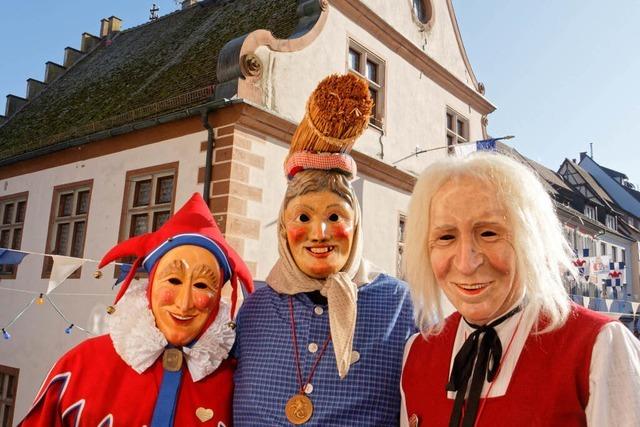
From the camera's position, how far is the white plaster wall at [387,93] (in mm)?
7883

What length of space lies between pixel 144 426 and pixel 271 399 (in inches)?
20.2

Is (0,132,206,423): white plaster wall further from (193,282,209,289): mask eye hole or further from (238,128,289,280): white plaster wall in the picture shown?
(193,282,209,289): mask eye hole

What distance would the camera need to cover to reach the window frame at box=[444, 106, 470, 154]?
11.9 meters

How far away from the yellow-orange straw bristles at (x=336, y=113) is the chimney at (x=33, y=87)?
15.6 m

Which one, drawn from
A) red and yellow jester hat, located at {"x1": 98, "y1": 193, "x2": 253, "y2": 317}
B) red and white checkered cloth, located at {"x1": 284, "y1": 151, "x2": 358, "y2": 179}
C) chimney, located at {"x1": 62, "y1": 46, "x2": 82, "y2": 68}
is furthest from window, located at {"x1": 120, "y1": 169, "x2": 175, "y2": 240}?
chimney, located at {"x1": 62, "y1": 46, "x2": 82, "y2": 68}

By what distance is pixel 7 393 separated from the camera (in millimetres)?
9445

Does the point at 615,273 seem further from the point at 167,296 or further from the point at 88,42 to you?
the point at 167,296

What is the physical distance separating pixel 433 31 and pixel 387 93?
9.26ft

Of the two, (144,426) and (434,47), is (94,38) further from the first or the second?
(144,426)

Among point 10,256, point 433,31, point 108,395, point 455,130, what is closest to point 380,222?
point 455,130

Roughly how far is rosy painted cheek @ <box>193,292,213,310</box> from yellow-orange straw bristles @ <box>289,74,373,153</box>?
858 mm

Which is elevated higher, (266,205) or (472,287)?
(266,205)

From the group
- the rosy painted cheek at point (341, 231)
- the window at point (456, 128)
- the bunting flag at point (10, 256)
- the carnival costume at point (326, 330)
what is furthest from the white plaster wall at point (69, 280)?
the window at point (456, 128)

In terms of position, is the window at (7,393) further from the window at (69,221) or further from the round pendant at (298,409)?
the round pendant at (298,409)
